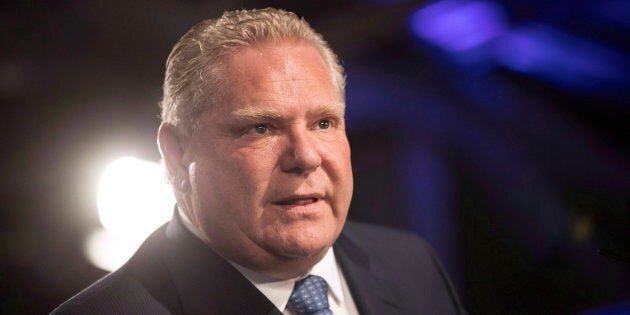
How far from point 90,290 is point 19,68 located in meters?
0.79

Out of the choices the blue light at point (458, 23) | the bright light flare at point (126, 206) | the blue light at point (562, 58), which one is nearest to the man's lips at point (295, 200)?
the bright light flare at point (126, 206)

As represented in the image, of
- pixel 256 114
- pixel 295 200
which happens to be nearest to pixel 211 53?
pixel 256 114

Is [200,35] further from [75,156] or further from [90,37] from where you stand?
[75,156]

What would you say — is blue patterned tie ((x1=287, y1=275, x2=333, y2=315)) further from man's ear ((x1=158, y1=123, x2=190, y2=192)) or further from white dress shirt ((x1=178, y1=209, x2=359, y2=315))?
man's ear ((x1=158, y1=123, x2=190, y2=192))

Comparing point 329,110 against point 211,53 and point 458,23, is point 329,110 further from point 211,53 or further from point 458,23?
point 458,23

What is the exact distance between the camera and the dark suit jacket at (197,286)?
1.63 metres

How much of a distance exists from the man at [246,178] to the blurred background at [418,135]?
47 centimetres

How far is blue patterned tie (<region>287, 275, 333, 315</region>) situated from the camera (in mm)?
1695

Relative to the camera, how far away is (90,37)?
2.10 metres

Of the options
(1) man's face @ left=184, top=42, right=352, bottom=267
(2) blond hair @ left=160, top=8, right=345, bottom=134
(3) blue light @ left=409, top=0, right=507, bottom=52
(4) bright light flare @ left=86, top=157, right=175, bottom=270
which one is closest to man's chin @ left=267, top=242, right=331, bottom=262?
(1) man's face @ left=184, top=42, right=352, bottom=267

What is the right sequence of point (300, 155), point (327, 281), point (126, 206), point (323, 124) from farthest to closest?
point (126, 206) → point (327, 281) → point (323, 124) → point (300, 155)

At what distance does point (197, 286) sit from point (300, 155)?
17.9 inches

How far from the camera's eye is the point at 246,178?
156cm

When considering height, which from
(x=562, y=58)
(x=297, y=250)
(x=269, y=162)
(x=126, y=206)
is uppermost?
(x=562, y=58)
